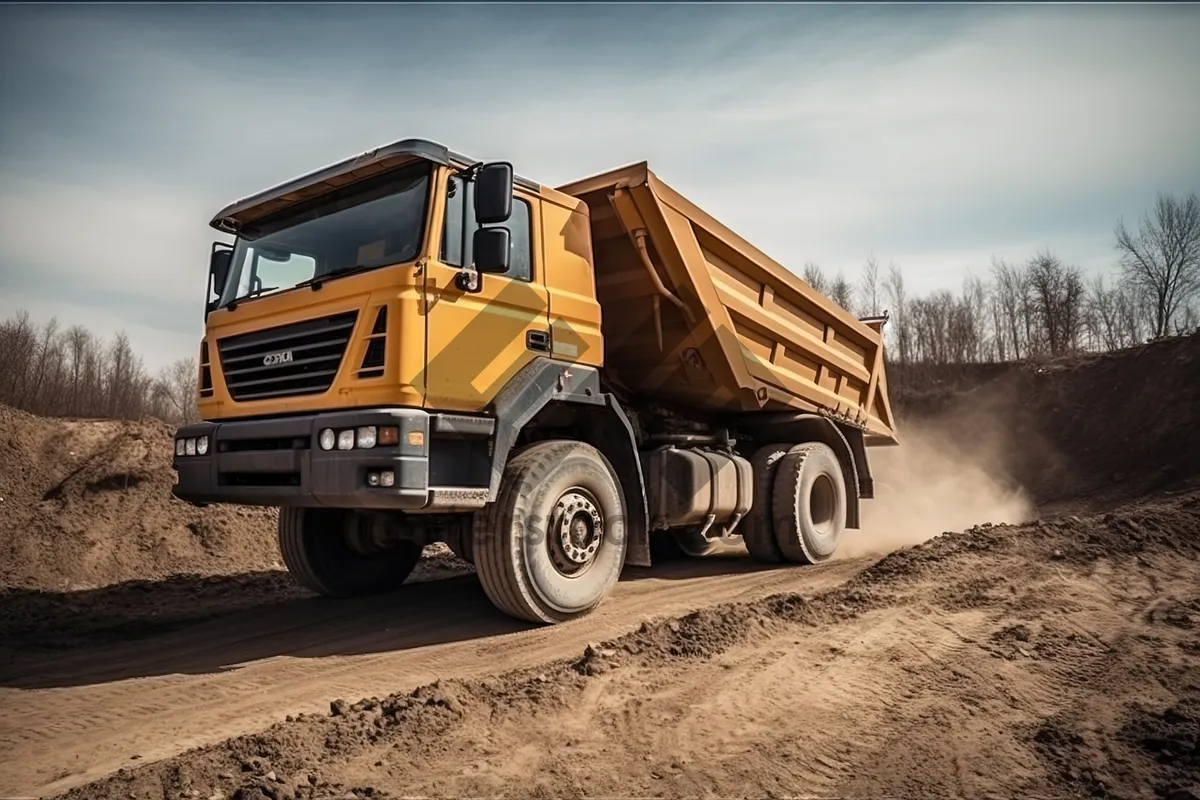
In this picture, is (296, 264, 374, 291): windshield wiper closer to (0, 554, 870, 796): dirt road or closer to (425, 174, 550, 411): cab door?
(425, 174, 550, 411): cab door

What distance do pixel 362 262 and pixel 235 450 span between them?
1566 millimetres

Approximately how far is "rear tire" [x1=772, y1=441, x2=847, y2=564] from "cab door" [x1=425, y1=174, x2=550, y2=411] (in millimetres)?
3740

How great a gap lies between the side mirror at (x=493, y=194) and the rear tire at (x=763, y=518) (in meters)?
4.45

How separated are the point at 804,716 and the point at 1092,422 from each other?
16.3 metres

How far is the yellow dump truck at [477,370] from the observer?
15.4ft

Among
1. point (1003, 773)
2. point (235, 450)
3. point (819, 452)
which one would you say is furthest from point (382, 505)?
point (819, 452)

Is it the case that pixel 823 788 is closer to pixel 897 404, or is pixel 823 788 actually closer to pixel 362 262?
pixel 362 262

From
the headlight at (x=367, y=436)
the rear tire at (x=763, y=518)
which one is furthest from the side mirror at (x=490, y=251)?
the rear tire at (x=763, y=518)

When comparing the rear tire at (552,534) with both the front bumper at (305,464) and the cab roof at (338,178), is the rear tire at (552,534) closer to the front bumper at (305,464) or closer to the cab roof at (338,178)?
the front bumper at (305,464)

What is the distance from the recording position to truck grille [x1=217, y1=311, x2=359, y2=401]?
484 cm

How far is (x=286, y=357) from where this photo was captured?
5.07m

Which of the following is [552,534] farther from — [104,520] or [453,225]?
[104,520]

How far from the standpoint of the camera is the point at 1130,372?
56.3 feet

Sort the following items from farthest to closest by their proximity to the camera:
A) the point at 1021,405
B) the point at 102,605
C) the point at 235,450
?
the point at 1021,405, the point at 102,605, the point at 235,450
